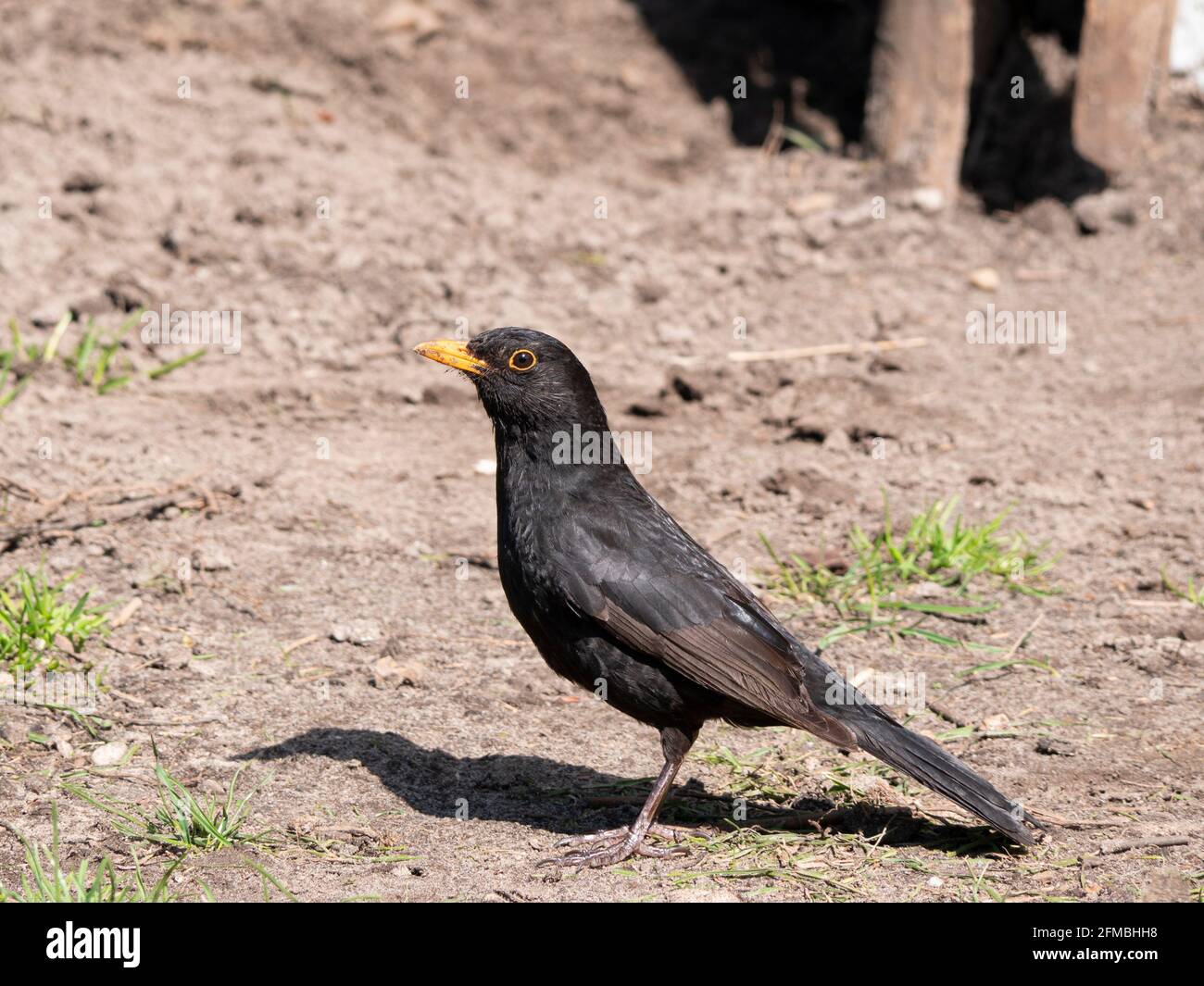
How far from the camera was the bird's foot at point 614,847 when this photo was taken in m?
4.46

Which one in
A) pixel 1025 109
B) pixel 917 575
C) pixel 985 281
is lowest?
pixel 917 575

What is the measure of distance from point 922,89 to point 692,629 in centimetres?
619

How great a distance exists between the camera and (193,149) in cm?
942

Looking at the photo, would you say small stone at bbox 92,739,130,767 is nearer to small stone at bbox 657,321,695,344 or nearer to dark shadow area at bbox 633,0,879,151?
small stone at bbox 657,321,695,344

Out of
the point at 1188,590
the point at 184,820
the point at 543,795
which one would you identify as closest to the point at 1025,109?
the point at 1188,590

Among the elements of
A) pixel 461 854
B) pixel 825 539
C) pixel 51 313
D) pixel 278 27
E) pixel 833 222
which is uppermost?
pixel 278 27

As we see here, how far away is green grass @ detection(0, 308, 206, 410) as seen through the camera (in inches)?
295

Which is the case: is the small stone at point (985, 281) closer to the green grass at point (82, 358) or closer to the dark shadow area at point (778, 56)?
the dark shadow area at point (778, 56)

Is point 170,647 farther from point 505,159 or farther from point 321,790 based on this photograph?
point 505,159

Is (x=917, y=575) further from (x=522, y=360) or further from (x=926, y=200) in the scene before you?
(x=926, y=200)

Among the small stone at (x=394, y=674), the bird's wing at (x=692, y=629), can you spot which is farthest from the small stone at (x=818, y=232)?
the bird's wing at (x=692, y=629)

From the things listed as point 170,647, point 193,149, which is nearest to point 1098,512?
point 170,647

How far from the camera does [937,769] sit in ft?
14.3

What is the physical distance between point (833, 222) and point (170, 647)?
19.0 feet
